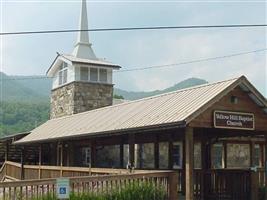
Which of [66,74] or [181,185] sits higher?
[66,74]

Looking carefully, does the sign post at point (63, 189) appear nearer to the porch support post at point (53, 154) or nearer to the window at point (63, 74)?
the porch support post at point (53, 154)

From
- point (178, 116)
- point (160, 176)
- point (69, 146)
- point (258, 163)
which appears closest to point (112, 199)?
point (160, 176)

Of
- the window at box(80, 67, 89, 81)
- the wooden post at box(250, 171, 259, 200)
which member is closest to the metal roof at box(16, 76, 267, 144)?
the wooden post at box(250, 171, 259, 200)

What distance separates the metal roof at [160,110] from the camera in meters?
15.1

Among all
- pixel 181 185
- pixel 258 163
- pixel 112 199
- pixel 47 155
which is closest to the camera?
pixel 112 199

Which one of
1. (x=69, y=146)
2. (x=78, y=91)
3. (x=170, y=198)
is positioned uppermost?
(x=78, y=91)

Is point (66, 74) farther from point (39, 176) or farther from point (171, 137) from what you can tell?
point (171, 137)

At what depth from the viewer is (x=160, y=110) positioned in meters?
16.9

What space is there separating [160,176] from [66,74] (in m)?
24.0

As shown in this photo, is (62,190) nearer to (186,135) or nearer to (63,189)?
(63,189)

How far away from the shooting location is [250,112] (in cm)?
1633

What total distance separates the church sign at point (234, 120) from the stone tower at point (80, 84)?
20134mm

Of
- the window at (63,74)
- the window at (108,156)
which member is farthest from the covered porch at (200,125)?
the window at (63,74)

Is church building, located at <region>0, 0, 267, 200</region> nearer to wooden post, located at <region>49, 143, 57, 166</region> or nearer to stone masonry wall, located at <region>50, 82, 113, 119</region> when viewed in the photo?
wooden post, located at <region>49, 143, 57, 166</region>
